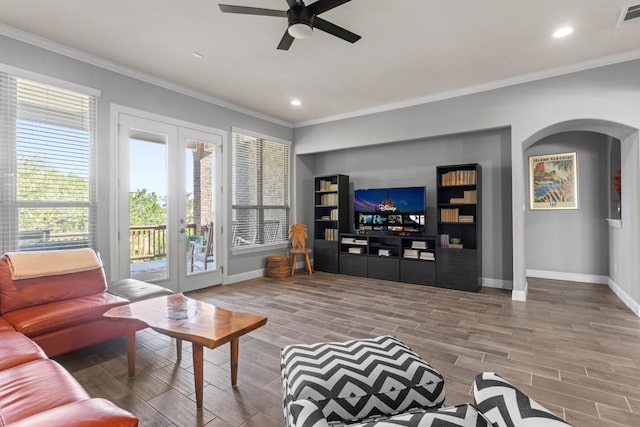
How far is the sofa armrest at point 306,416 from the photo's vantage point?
76cm

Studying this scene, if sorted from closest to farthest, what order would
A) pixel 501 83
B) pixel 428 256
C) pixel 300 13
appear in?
pixel 300 13
pixel 501 83
pixel 428 256

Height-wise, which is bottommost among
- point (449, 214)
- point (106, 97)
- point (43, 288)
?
point (43, 288)

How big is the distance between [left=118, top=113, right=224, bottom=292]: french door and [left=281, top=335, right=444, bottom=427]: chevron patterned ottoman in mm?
3373

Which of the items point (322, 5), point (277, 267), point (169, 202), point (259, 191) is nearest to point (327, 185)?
point (259, 191)

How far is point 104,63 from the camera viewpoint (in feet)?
12.4

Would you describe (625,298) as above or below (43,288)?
below

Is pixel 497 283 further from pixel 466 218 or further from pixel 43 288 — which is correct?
pixel 43 288

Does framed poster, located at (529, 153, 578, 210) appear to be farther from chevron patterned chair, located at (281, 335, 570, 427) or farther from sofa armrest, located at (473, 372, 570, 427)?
sofa armrest, located at (473, 372, 570, 427)

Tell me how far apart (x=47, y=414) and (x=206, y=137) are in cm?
432

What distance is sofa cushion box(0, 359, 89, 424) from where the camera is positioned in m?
1.19

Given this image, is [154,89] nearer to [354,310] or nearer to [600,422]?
[354,310]

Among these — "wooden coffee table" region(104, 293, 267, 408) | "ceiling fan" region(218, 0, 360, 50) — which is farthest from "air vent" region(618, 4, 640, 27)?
"wooden coffee table" region(104, 293, 267, 408)

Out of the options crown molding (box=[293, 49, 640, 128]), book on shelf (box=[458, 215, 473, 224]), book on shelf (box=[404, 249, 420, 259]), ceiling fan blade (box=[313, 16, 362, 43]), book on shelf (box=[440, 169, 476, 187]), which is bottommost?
book on shelf (box=[404, 249, 420, 259])

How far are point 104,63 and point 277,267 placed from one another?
3787 mm
